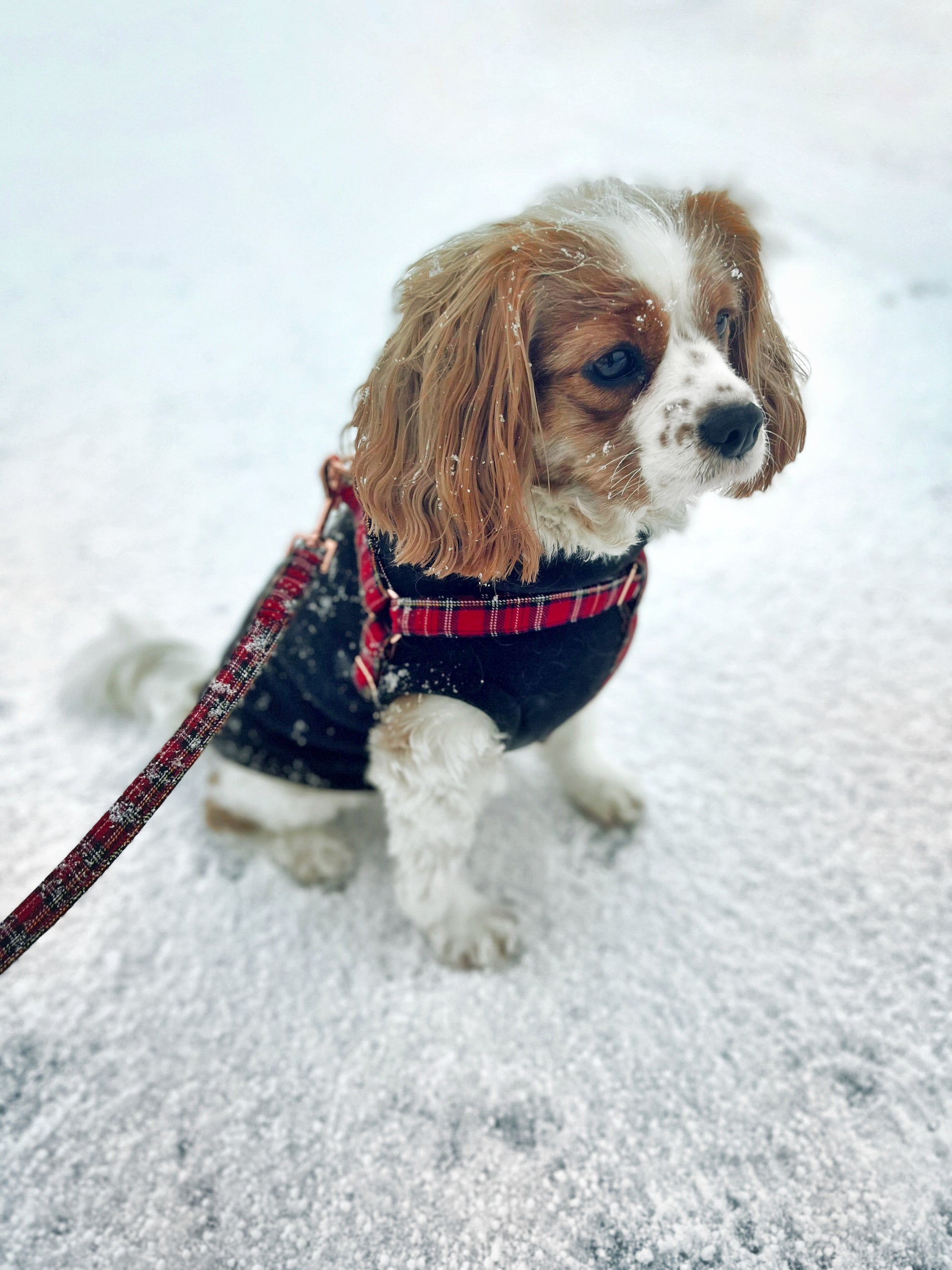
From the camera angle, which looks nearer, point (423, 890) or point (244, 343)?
point (423, 890)

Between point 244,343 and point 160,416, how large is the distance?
0.59m

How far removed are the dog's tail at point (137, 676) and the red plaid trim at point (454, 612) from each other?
78cm

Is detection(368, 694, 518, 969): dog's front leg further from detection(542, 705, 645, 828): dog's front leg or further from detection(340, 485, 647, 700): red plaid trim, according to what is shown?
detection(542, 705, 645, 828): dog's front leg

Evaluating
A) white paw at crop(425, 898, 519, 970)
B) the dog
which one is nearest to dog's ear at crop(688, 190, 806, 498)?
the dog

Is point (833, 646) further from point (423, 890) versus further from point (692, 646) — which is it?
point (423, 890)

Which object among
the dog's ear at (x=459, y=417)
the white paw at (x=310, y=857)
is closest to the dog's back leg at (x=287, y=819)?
the white paw at (x=310, y=857)

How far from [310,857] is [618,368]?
123 cm

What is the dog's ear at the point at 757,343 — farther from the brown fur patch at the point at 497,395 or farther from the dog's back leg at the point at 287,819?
the dog's back leg at the point at 287,819

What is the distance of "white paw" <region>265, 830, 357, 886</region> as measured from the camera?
1.72 m

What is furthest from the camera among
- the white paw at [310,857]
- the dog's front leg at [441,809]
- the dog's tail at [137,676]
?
the dog's tail at [137,676]

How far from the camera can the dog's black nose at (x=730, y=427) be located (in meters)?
1.03

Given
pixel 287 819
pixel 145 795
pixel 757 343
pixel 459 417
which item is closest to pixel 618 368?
pixel 459 417

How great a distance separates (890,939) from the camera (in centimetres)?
155

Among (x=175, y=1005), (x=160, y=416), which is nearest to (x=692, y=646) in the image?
(x=175, y=1005)
